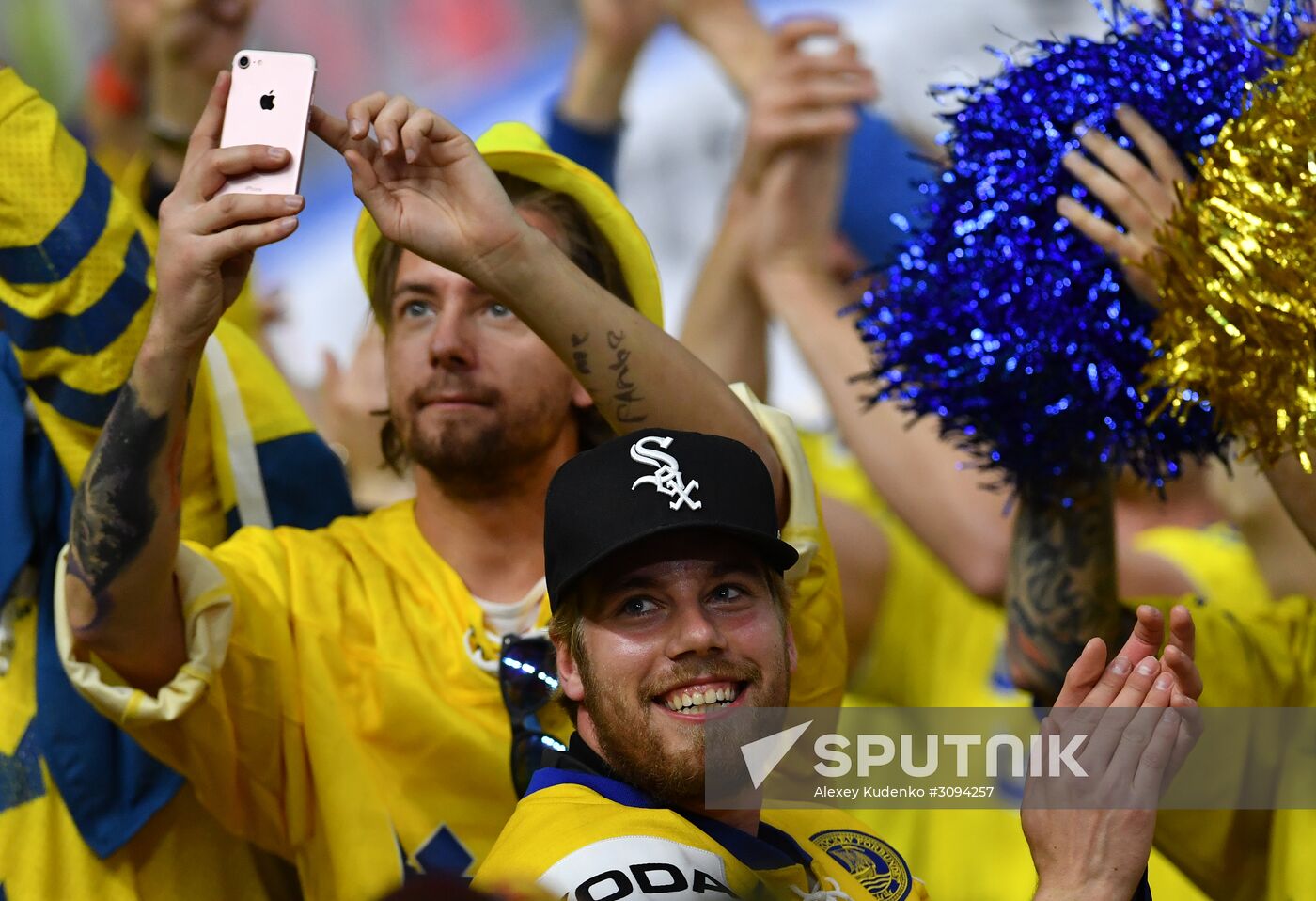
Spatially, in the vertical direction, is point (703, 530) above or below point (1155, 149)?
below

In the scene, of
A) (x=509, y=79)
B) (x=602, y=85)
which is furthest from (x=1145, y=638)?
(x=509, y=79)

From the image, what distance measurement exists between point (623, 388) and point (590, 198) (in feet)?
1.92

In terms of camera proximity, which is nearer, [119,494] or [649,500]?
[649,500]

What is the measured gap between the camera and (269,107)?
2131 mm

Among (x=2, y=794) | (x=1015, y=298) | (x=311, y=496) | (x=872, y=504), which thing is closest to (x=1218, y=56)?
(x=1015, y=298)

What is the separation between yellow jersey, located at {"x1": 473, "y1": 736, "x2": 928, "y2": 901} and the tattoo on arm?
0.57m

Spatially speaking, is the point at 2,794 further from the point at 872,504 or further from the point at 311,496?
the point at 872,504

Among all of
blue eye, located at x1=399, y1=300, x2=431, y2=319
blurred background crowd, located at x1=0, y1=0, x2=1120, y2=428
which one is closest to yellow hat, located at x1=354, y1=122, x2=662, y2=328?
blue eye, located at x1=399, y1=300, x2=431, y2=319

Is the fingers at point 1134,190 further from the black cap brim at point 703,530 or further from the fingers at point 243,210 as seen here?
the fingers at point 243,210

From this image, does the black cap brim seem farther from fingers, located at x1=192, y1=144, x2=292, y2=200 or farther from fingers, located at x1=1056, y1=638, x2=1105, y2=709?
fingers, located at x1=192, y1=144, x2=292, y2=200

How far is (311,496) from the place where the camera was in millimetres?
2930

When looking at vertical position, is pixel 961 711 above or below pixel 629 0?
below

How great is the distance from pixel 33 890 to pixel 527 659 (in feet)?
2.36

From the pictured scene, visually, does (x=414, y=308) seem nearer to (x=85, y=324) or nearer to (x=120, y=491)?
(x=85, y=324)
